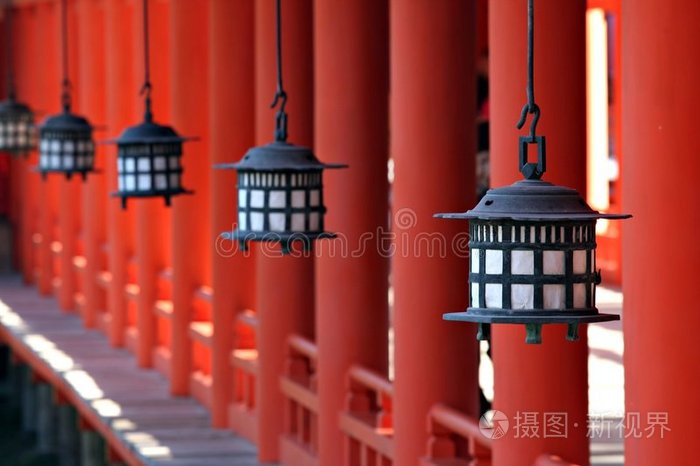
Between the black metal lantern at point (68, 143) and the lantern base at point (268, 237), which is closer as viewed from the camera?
the lantern base at point (268, 237)

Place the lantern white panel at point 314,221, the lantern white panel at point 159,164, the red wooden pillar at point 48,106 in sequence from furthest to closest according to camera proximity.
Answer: the red wooden pillar at point 48,106 < the lantern white panel at point 159,164 < the lantern white panel at point 314,221

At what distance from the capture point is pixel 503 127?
6.33 metres

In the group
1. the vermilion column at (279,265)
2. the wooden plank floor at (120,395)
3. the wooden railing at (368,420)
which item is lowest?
the wooden plank floor at (120,395)

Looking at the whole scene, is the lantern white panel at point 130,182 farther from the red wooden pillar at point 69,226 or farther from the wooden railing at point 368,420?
the red wooden pillar at point 69,226

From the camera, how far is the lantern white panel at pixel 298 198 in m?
6.70

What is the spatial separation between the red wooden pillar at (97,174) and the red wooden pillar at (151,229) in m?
2.29

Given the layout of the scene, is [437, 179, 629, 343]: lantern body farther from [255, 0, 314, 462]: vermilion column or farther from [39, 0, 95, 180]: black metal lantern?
[39, 0, 95, 180]: black metal lantern

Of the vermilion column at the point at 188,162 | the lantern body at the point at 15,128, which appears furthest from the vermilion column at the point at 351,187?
the lantern body at the point at 15,128

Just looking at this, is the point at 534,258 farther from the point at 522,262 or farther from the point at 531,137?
the point at 531,137

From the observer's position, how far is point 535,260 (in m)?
4.39

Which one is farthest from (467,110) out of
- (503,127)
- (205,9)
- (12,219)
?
(12,219)

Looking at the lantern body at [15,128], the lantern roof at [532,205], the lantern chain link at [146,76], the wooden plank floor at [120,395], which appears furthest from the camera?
the lantern body at [15,128]

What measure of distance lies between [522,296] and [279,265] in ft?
19.6

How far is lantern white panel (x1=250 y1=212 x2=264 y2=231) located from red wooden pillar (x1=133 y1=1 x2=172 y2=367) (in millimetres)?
7337
